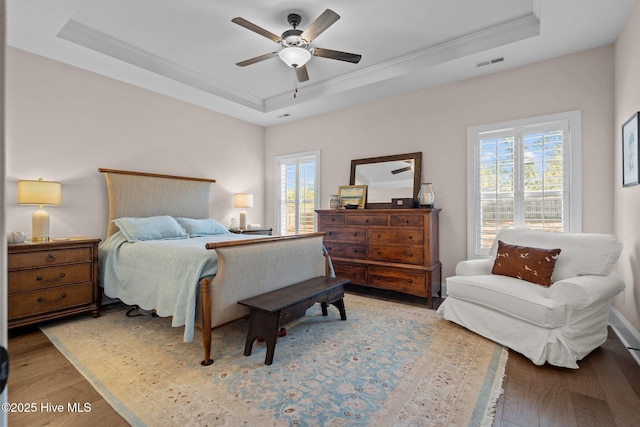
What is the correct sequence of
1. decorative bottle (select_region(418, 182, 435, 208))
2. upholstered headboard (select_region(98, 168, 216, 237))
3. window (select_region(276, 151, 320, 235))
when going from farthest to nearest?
window (select_region(276, 151, 320, 235)), decorative bottle (select_region(418, 182, 435, 208)), upholstered headboard (select_region(98, 168, 216, 237))

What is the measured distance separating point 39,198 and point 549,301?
462 centimetres

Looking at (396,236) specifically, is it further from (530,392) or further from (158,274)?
(158,274)

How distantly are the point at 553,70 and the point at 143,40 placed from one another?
4499 mm

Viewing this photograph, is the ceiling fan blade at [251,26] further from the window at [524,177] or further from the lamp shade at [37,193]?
the window at [524,177]

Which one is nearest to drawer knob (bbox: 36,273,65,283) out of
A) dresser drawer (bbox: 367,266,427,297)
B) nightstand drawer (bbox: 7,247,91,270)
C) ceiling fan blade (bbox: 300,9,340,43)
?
nightstand drawer (bbox: 7,247,91,270)

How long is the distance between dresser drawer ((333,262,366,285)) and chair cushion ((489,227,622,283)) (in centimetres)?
188

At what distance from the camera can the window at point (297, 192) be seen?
17.6ft

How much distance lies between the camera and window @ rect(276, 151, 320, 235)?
5.36 m

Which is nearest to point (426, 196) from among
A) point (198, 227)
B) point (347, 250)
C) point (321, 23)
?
point (347, 250)

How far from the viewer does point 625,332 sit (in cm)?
261

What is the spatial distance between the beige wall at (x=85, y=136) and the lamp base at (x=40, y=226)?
11.5 inches

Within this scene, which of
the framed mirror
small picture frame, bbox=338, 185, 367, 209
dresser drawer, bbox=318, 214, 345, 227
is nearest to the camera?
the framed mirror

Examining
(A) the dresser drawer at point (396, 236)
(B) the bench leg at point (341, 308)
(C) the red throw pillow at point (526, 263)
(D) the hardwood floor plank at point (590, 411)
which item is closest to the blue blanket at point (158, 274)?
(B) the bench leg at point (341, 308)

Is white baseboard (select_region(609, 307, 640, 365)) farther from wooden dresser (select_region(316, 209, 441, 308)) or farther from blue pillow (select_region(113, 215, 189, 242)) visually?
blue pillow (select_region(113, 215, 189, 242))
